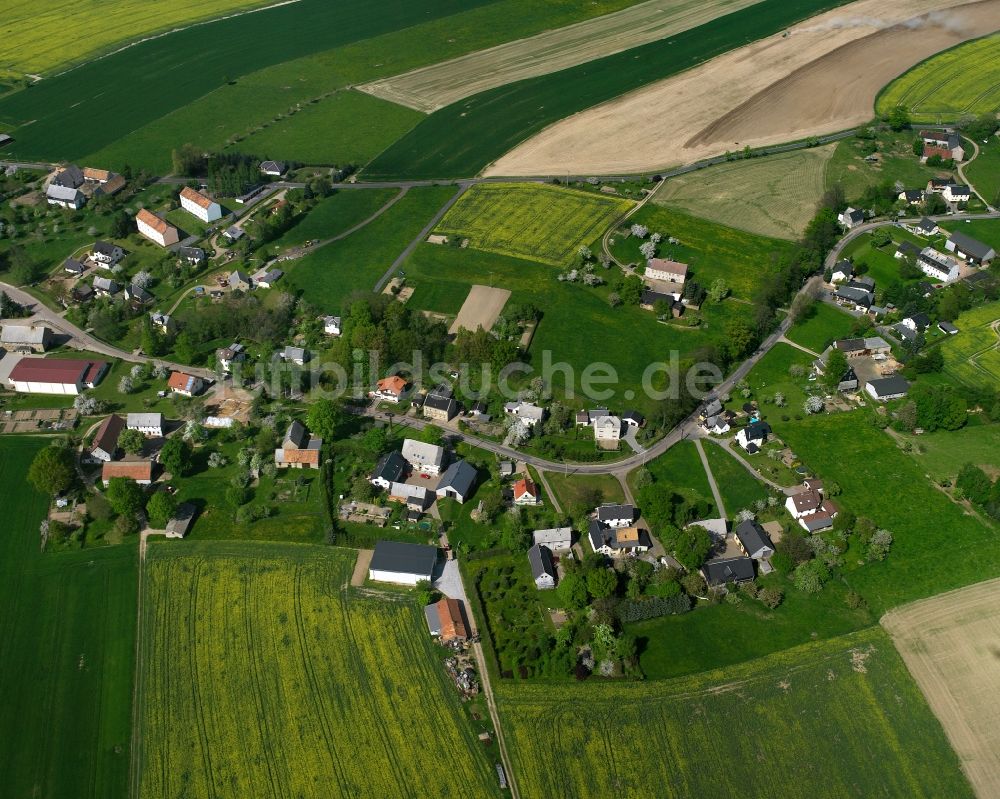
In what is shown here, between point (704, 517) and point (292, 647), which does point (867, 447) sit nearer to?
point (704, 517)

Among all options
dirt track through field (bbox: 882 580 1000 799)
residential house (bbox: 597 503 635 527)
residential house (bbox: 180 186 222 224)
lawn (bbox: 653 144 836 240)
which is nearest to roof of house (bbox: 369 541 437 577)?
residential house (bbox: 597 503 635 527)

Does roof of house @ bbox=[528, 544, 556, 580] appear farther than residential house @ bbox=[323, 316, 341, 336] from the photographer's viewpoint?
No

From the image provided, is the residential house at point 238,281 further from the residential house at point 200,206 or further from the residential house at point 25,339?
the residential house at point 25,339

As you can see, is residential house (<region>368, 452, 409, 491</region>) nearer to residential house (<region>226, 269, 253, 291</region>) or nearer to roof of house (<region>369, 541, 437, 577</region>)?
roof of house (<region>369, 541, 437, 577</region>)

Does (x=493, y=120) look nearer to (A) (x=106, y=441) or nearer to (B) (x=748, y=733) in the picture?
(A) (x=106, y=441)

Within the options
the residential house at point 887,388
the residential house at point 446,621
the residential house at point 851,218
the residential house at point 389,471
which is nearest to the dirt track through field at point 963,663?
the residential house at point 887,388

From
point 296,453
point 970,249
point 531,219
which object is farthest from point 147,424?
point 970,249

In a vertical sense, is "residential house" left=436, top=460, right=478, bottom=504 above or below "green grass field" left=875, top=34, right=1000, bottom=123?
below
